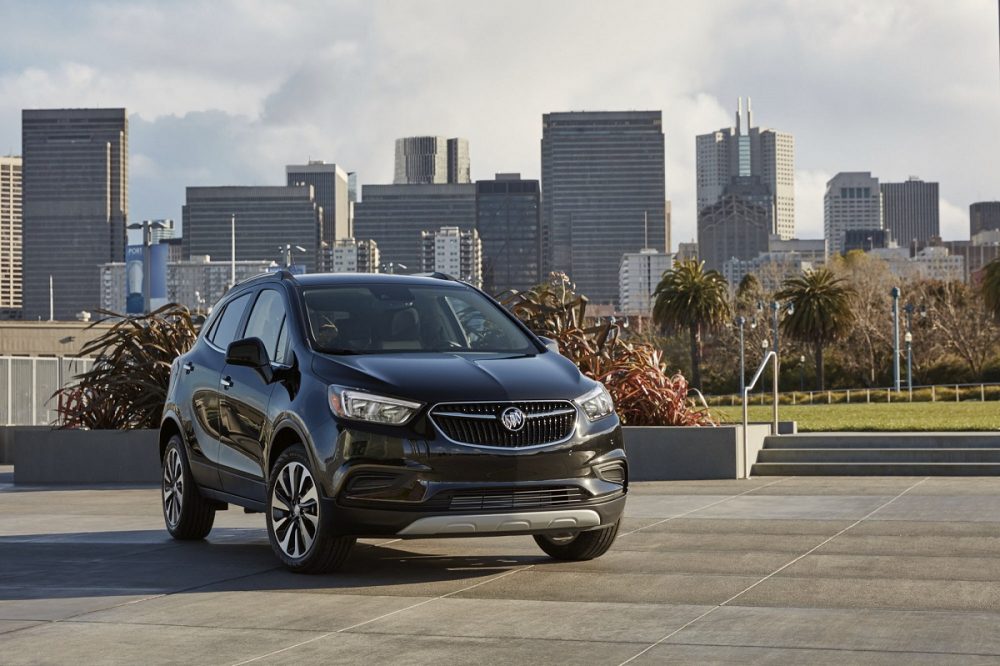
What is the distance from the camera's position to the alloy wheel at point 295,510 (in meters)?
7.91

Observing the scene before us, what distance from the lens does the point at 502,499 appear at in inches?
299

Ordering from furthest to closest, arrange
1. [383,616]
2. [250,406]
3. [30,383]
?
[30,383] < [250,406] < [383,616]

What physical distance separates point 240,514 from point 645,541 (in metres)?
4.39

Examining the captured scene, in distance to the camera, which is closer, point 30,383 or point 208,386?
point 208,386

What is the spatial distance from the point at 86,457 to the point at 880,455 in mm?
9339

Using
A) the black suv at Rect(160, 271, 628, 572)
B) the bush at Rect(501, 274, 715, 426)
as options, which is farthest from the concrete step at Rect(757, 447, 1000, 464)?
the black suv at Rect(160, 271, 628, 572)

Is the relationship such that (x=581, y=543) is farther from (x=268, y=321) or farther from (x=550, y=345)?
(x=268, y=321)

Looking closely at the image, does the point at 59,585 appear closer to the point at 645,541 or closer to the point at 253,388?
the point at 253,388

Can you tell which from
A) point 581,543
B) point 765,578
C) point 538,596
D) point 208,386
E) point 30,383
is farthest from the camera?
point 30,383

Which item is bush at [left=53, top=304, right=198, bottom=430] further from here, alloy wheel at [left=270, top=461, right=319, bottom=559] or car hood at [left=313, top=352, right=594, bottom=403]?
car hood at [left=313, top=352, right=594, bottom=403]

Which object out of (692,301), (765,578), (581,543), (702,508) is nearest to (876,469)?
(702,508)

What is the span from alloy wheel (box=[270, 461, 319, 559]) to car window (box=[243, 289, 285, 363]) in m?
0.82

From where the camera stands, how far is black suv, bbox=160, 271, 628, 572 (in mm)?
7547

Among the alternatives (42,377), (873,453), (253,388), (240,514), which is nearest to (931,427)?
(873,453)
